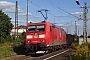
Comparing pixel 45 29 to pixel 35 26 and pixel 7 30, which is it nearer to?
pixel 35 26

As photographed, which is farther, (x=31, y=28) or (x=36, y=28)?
(x=31, y=28)

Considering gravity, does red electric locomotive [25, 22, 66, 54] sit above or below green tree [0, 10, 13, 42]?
below

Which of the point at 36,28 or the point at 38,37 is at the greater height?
the point at 36,28

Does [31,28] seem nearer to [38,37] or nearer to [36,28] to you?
[36,28]

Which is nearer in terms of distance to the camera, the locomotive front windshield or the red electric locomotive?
the red electric locomotive

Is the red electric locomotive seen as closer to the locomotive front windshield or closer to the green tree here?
the locomotive front windshield

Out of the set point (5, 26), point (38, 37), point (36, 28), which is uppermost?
point (5, 26)

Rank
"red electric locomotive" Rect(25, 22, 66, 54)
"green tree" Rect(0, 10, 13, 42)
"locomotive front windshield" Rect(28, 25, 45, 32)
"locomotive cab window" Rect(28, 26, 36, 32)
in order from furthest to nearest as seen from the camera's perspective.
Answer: "green tree" Rect(0, 10, 13, 42)
"locomotive cab window" Rect(28, 26, 36, 32)
"locomotive front windshield" Rect(28, 25, 45, 32)
"red electric locomotive" Rect(25, 22, 66, 54)

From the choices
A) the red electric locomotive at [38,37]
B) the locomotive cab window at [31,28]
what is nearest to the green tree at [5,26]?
the locomotive cab window at [31,28]

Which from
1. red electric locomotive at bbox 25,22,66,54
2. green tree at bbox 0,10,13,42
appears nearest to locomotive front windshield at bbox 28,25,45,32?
red electric locomotive at bbox 25,22,66,54

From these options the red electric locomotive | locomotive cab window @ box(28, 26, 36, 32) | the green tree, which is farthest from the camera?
the green tree

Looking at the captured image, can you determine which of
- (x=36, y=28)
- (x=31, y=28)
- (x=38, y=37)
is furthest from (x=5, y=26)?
(x=38, y=37)

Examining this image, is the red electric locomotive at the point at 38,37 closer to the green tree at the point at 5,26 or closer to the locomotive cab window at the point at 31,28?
the locomotive cab window at the point at 31,28

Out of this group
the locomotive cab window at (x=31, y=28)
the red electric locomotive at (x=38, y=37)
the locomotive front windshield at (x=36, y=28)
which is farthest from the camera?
the locomotive cab window at (x=31, y=28)
